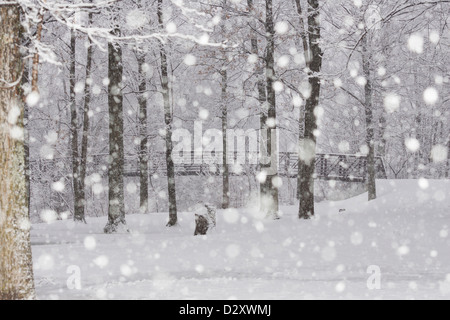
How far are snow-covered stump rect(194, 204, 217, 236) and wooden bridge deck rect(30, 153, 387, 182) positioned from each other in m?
13.5

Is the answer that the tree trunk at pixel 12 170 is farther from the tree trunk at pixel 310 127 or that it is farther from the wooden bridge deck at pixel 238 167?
the wooden bridge deck at pixel 238 167

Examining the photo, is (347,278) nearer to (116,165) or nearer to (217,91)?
(116,165)

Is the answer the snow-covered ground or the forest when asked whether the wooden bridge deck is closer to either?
the forest

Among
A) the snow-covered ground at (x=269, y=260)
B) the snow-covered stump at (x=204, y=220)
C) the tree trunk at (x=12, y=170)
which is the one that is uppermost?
the tree trunk at (x=12, y=170)

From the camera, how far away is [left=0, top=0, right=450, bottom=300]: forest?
6344 millimetres

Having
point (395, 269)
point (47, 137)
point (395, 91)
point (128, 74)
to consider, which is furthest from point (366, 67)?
point (47, 137)

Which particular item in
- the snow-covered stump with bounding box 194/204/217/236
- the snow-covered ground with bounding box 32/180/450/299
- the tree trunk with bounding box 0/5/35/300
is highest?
the tree trunk with bounding box 0/5/35/300

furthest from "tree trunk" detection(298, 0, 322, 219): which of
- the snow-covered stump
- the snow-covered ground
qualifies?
the snow-covered stump

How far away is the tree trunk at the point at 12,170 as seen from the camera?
591 centimetres

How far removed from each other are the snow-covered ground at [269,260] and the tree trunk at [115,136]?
2.82ft

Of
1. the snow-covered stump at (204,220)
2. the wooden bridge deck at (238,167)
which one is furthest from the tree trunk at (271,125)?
the wooden bridge deck at (238,167)

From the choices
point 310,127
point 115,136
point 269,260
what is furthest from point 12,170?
point 310,127

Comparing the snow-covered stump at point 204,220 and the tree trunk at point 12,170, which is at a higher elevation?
the tree trunk at point 12,170

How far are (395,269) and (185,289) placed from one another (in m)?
4.30
